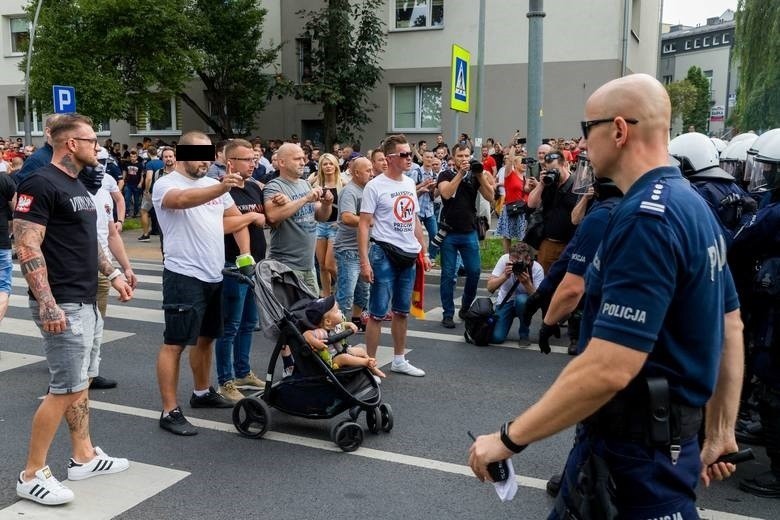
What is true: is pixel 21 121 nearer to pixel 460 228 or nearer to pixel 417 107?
pixel 417 107

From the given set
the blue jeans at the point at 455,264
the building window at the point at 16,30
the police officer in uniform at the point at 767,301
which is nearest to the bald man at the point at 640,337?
the police officer in uniform at the point at 767,301

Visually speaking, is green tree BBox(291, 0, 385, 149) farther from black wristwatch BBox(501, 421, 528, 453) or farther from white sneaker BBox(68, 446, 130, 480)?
black wristwatch BBox(501, 421, 528, 453)

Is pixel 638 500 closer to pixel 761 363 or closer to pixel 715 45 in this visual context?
pixel 761 363

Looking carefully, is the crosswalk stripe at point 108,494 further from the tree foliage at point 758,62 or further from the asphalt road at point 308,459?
the tree foliage at point 758,62

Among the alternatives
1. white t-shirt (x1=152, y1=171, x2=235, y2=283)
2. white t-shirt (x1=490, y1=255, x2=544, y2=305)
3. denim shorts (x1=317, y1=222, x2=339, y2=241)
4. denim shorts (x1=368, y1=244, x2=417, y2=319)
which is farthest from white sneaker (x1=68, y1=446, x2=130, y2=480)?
denim shorts (x1=317, y1=222, x2=339, y2=241)

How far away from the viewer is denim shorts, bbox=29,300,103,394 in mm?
3986

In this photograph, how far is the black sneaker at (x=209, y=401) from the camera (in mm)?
5605

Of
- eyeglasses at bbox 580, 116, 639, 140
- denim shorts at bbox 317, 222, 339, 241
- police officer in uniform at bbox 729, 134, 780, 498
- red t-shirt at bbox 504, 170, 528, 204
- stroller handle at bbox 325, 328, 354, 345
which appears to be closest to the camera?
eyeglasses at bbox 580, 116, 639, 140

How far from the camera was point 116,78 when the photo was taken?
2119 cm

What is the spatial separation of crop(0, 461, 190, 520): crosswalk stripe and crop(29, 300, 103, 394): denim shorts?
1.92 feet

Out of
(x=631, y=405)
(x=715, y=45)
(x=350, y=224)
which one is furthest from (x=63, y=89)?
(x=715, y=45)

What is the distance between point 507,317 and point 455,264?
1055 mm

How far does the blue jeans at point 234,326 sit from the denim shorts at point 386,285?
102 cm

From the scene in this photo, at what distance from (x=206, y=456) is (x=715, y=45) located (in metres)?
108
